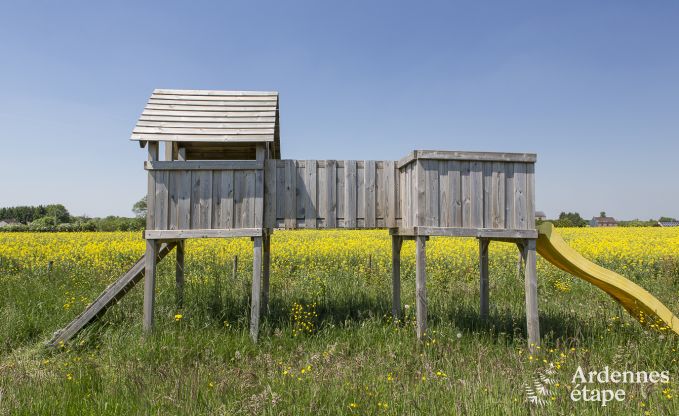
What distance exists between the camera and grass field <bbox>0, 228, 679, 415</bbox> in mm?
3910

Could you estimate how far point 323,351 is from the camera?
577cm

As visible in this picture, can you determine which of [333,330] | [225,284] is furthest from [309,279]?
[333,330]

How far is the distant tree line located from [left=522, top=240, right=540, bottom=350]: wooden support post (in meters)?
49.2

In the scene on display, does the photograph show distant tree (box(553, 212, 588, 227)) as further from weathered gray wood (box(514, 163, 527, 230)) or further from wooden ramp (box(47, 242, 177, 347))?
wooden ramp (box(47, 242, 177, 347))

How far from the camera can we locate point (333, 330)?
6637 mm

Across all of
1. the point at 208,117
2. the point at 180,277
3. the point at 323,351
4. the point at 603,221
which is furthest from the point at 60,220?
the point at 603,221

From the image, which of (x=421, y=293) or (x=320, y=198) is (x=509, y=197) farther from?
(x=320, y=198)

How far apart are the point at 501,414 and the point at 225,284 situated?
7062 millimetres

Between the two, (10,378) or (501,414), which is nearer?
(501,414)

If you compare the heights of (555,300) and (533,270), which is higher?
(533,270)

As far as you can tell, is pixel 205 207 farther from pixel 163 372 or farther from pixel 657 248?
pixel 657 248

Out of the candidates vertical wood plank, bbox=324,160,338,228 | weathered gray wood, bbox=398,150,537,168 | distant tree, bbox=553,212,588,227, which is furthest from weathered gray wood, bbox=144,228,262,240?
distant tree, bbox=553,212,588,227

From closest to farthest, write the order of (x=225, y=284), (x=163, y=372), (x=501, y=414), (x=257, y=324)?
(x=501, y=414) < (x=163, y=372) < (x=257, y=324) < (x=225, y=284)

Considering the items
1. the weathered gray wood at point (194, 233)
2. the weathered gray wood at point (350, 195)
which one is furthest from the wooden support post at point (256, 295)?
the weathered gray wood at point (350, 195)
